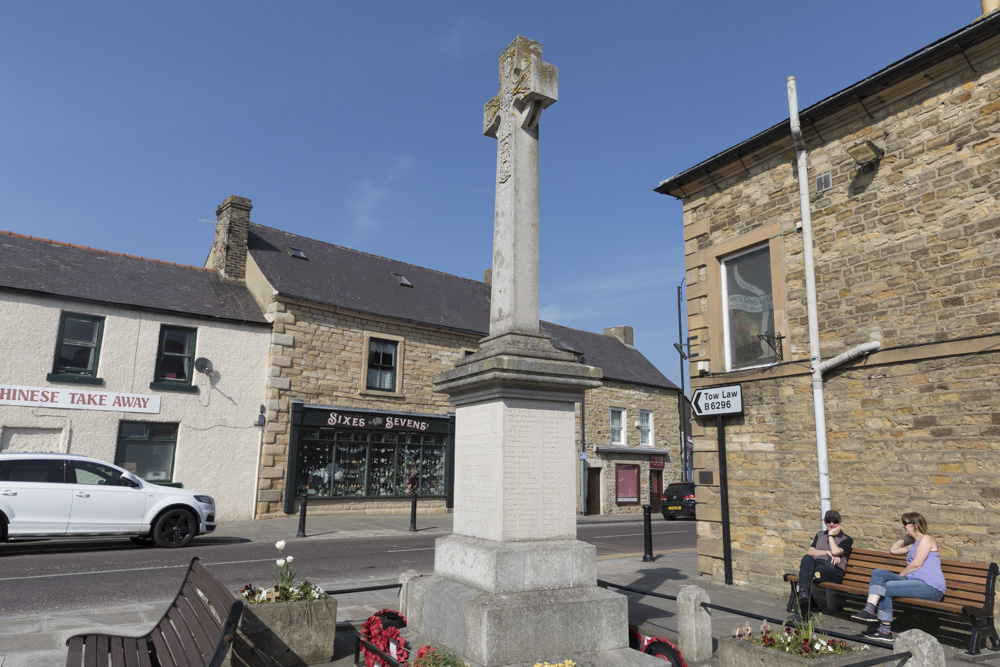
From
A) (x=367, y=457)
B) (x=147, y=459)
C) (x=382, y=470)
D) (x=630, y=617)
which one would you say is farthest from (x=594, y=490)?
(x=630, y=617)

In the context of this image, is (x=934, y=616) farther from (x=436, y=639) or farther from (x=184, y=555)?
(x=184, y=555)

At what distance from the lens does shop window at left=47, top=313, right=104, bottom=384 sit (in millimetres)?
15930

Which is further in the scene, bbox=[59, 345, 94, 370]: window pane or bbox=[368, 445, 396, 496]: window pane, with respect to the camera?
bbox=[368, 445, 396, 496]: window pane

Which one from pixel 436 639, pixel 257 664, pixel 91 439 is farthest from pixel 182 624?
pixel 91 439

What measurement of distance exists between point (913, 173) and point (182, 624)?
27.8 ft

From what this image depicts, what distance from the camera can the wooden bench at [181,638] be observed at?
135 inches

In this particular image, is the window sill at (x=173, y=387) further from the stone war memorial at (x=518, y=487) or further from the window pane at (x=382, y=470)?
the stone war memorial at (x=518, y=487)

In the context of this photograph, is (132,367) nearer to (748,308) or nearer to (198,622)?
(748,308)

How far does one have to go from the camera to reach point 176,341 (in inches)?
694

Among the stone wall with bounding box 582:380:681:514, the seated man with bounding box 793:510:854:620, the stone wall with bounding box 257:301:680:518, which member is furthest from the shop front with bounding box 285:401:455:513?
the seated man with bounding box 793:510:854:620

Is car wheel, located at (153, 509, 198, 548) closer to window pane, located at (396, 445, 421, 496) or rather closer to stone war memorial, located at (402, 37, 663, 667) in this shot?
stone war memorial, located at (402, 37, 663, 667)

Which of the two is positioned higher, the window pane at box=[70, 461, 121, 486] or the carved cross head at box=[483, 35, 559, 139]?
the carved cross head at box=[483, 35, 559, 139]

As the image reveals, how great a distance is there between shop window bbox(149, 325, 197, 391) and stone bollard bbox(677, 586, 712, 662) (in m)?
15.3

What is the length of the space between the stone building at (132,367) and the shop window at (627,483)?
1454cm
